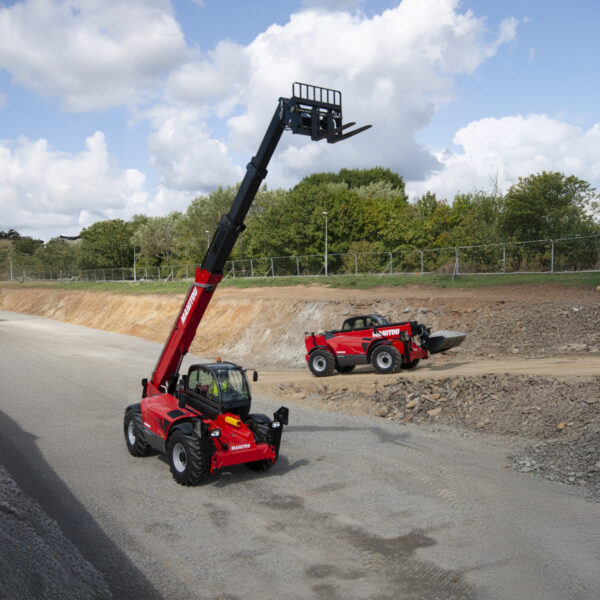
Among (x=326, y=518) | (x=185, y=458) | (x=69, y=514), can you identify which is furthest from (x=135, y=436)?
(x=326, y=518)

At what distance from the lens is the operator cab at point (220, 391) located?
9.91m

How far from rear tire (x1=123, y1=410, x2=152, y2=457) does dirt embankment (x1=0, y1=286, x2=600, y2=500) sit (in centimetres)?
612

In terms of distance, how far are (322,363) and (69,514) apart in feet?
38.6

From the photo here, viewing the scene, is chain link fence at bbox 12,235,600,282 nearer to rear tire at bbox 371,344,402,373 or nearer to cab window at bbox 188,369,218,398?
rear tire at bbox 371,344,402,373

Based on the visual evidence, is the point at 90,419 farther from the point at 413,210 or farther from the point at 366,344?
the point at 413,210

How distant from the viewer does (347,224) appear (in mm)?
50688

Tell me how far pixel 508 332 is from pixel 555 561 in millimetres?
15606

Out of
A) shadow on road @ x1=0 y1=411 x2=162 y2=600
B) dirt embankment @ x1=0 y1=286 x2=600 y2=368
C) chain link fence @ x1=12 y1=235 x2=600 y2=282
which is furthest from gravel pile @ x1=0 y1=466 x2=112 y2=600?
chain link fence @ x1=12 y1=235 x2=600 y2=282

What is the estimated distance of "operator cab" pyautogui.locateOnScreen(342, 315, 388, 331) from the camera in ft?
62.0

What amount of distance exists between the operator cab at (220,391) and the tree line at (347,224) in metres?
24.3

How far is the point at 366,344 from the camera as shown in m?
18.6

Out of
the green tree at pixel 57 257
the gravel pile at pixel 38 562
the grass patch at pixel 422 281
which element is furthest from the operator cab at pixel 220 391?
the green tree at pixel 57 257

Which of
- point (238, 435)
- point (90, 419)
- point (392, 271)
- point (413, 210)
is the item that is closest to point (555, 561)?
point (238, 435)

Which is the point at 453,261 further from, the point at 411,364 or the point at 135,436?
the point at 135,436
